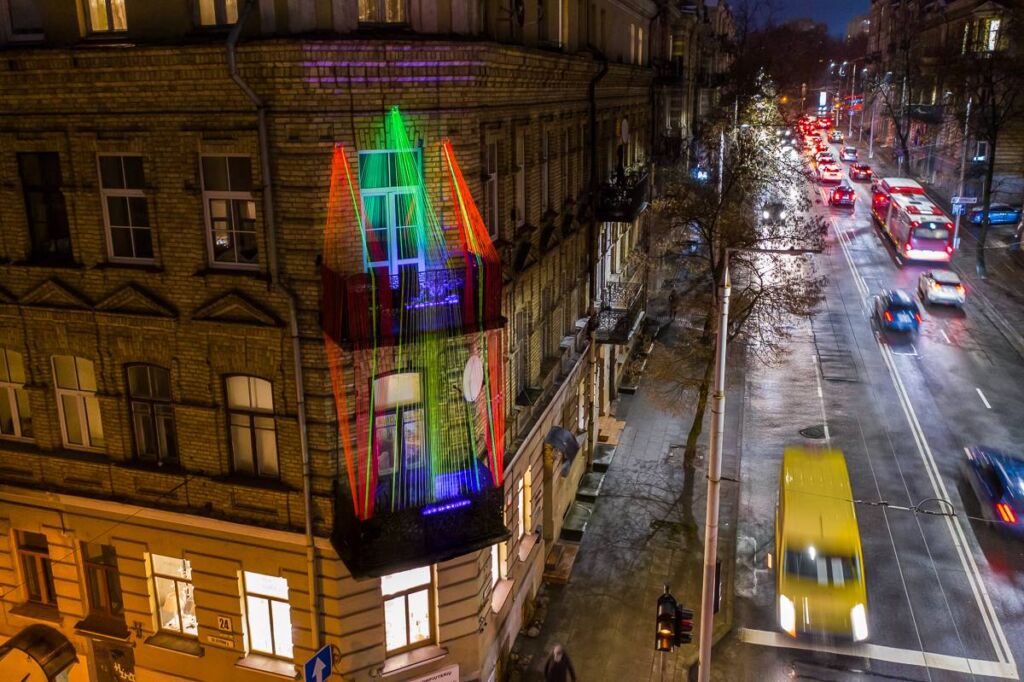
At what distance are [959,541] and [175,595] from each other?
58.7ft

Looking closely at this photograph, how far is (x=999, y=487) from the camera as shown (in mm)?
20438

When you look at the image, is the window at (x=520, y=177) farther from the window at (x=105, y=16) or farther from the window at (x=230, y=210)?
the window at (x=105, y=16)

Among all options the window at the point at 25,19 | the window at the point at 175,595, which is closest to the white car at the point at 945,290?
the window at the point at 175,595

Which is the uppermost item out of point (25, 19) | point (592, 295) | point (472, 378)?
point (25, 19)

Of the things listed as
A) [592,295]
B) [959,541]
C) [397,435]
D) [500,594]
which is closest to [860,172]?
[592,295]

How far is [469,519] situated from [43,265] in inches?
305

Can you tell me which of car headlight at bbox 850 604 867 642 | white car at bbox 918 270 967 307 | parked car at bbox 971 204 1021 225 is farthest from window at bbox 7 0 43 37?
parked car at bbox 971 204 1021 225

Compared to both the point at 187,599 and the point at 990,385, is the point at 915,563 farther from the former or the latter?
the point at 187,599

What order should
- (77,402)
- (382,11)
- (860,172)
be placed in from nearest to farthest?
1. (382,11)
2. (77,402)
3. (860,172)

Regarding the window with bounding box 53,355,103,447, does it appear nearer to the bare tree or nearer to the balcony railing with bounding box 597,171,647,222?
the balcony railing with bounding box 597,171,647,222

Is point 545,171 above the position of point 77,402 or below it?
above

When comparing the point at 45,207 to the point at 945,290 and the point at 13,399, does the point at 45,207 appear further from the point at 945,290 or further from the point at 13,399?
the point at 945,290

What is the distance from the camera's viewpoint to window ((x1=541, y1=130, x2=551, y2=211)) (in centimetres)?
1745

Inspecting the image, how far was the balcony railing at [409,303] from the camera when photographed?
10383 millimetres
